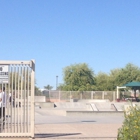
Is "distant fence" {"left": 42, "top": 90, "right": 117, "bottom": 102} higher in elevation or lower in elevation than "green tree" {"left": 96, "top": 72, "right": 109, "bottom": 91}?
lower

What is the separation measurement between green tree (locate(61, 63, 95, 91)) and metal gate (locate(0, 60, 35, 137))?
5507 cm

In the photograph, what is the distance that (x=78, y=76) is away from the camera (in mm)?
72062

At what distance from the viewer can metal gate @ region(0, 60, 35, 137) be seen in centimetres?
1328

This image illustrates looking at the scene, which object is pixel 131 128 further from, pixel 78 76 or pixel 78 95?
pixel 78 76

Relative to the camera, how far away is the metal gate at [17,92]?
43.6 feet

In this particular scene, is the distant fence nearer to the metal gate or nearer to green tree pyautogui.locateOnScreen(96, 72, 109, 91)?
green tree pyautogui.locateOnScreen(96, 72, 109, 91)

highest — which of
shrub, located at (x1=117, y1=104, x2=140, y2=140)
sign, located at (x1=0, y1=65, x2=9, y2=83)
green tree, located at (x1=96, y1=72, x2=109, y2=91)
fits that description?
green tree, located at (x1=96, y1=72, x2=109, y2=91)

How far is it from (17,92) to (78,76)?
58.7 m

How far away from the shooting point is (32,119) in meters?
13.2

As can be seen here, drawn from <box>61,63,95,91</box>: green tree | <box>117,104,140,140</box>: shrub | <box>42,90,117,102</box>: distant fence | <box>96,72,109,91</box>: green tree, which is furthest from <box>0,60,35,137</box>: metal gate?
<box>96,72,109,91</box>: green tree

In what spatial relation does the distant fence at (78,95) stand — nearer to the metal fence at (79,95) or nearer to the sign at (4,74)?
the metal fence at (79,95)

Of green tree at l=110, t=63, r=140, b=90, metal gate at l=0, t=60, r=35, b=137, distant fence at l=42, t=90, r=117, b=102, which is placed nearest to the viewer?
metal gate at l=0, t=60, r=35, b=137

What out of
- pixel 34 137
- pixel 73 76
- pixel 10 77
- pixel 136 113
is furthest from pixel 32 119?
pixel 73 76

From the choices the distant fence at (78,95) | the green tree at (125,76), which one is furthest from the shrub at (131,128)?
the green tree at (125,76)
